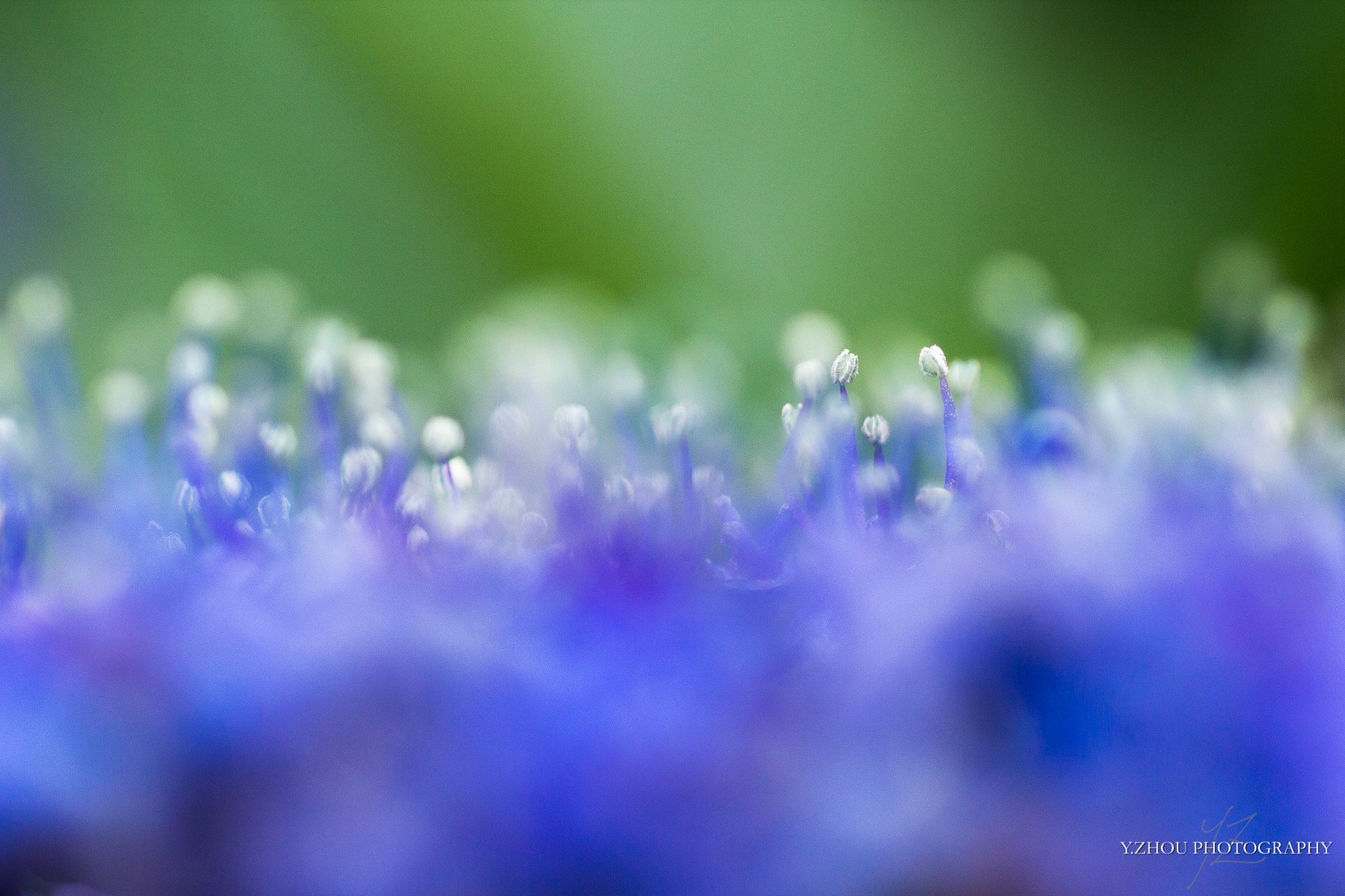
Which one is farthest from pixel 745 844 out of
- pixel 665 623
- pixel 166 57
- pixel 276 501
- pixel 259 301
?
pixel 166 57

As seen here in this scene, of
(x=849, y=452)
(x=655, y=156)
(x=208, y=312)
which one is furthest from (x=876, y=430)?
(x=655, y=156)

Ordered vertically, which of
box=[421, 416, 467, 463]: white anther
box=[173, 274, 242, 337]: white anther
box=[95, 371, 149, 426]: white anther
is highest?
box=[173, 274, 242, 337]: white anther

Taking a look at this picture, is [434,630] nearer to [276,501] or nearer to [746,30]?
[276,501]

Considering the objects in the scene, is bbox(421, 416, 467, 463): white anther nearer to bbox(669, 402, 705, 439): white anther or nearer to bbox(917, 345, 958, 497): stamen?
bbox(669, 402, 705, 439): white anther

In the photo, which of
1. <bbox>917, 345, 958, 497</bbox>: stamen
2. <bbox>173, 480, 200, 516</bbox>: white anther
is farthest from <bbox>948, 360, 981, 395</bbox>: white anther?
<bbox>173, 480, 200, 516</bbox>: white anther

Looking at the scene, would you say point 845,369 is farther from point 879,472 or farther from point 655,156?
point 655,156
